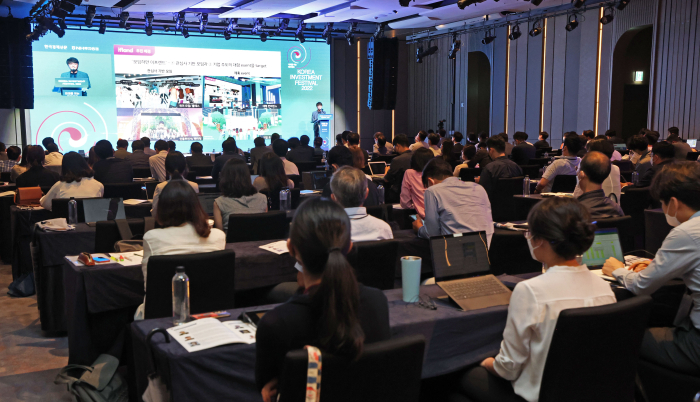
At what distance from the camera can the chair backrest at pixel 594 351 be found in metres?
1.78

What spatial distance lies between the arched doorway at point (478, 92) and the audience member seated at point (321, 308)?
607 inches

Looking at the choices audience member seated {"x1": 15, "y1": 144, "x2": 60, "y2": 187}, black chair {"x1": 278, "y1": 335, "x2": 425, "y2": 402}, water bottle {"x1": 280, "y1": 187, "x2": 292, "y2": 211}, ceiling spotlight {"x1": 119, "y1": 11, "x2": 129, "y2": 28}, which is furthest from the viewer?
ceiling spotlight {"x1": 119, "y1": 11, "x2": 129, "y2": 28}

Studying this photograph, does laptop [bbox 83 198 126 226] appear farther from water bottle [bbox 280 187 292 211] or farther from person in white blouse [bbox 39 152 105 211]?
water bottle [bbox 280 187 292 211]

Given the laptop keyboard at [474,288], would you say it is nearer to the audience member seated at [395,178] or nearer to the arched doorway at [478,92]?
the audience member seated at [395,178]

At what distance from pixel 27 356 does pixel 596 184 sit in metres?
3.89

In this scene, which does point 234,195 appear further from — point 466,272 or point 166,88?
point 166,88

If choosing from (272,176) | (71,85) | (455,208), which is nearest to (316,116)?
(71,85)

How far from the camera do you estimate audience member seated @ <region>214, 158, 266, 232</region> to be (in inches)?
167

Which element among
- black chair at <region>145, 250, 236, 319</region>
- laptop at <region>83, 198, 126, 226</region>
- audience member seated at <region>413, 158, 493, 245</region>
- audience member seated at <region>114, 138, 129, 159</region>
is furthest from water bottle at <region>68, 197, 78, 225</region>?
audience member seated at <region>114, 138, 129, 159</region>

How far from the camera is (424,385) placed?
255cm

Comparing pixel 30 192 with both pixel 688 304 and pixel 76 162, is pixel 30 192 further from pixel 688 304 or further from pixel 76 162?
pixel 688 304

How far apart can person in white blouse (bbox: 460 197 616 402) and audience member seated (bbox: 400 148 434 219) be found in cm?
311

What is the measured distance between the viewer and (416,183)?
521 centimetres

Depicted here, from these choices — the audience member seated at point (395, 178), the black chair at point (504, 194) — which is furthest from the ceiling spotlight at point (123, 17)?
the black chair at point (504, 194)
